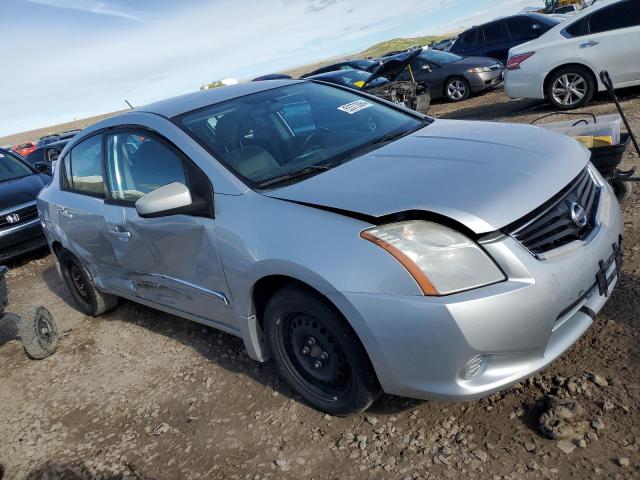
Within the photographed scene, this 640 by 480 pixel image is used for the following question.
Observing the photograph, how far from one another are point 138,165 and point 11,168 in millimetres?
5826

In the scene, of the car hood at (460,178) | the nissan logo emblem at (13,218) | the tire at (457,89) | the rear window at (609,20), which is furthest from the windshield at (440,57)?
the car hood at (460,178)

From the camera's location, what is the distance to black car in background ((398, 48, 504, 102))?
12.2 metres

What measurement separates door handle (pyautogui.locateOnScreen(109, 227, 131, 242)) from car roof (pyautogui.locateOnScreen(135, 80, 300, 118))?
0.81 m

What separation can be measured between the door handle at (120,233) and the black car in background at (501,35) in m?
11.6

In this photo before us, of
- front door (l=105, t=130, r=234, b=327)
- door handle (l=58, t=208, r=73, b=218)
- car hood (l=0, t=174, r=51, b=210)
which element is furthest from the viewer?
car hood (l=0, t=174, r=51, b=210)

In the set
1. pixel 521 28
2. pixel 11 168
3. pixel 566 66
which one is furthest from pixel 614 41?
pixel 11 168

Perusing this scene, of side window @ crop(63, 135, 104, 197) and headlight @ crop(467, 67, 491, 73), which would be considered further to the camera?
headlight @ crop(467, 67, 491, 73)

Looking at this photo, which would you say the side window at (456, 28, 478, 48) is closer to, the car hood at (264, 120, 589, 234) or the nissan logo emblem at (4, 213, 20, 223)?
the nissan logo emblem at (4, 213, 20, 223)

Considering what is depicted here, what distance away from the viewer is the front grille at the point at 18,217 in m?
7.05

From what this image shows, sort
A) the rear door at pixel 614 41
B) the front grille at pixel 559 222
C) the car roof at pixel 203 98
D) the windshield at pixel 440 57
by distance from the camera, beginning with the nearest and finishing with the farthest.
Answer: the front grille at pixel 559 222 < the car roof at pixel 203 98 < the rear door at pixel 614 41 < the windshield at pixel 440 57

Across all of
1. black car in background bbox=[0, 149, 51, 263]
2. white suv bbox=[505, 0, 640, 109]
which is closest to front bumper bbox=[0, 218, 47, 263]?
black car in background bbox=[0, 149, 51, 263]

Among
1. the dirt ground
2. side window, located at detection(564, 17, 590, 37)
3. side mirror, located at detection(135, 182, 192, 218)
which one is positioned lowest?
the dirt ground

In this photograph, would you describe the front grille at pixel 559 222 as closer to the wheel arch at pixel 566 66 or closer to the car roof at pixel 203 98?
the car roof at pixel 203 98

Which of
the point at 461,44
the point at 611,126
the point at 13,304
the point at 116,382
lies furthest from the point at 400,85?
the point at 116,382
